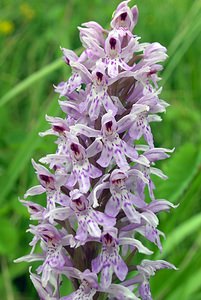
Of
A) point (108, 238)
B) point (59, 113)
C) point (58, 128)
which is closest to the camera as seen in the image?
point (108, 238)

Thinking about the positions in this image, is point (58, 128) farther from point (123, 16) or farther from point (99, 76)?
point (123, 16)

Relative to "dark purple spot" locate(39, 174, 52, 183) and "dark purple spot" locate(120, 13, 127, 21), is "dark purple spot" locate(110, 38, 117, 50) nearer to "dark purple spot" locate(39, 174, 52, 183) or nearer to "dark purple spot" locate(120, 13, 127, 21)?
"dark purple spot" locate(120, 13, 127, 21)

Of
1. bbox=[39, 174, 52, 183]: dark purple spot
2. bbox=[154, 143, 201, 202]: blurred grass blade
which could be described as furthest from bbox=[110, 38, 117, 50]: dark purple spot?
bbox=[154, 143, 201, 202]: blurred grass blade

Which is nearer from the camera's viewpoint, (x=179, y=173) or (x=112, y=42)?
(x=112, y=42)

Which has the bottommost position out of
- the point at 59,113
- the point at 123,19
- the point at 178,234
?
the point at 178,234

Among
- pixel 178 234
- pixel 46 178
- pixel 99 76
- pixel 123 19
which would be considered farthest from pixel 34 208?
pixel 178 234

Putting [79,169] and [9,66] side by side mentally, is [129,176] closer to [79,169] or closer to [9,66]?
[79,169]

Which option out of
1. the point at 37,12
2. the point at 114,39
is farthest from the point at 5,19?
the point at 114,39

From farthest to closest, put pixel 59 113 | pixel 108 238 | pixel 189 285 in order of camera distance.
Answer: pixel 59 113 < pixel 189 285 < pixel 108 238
